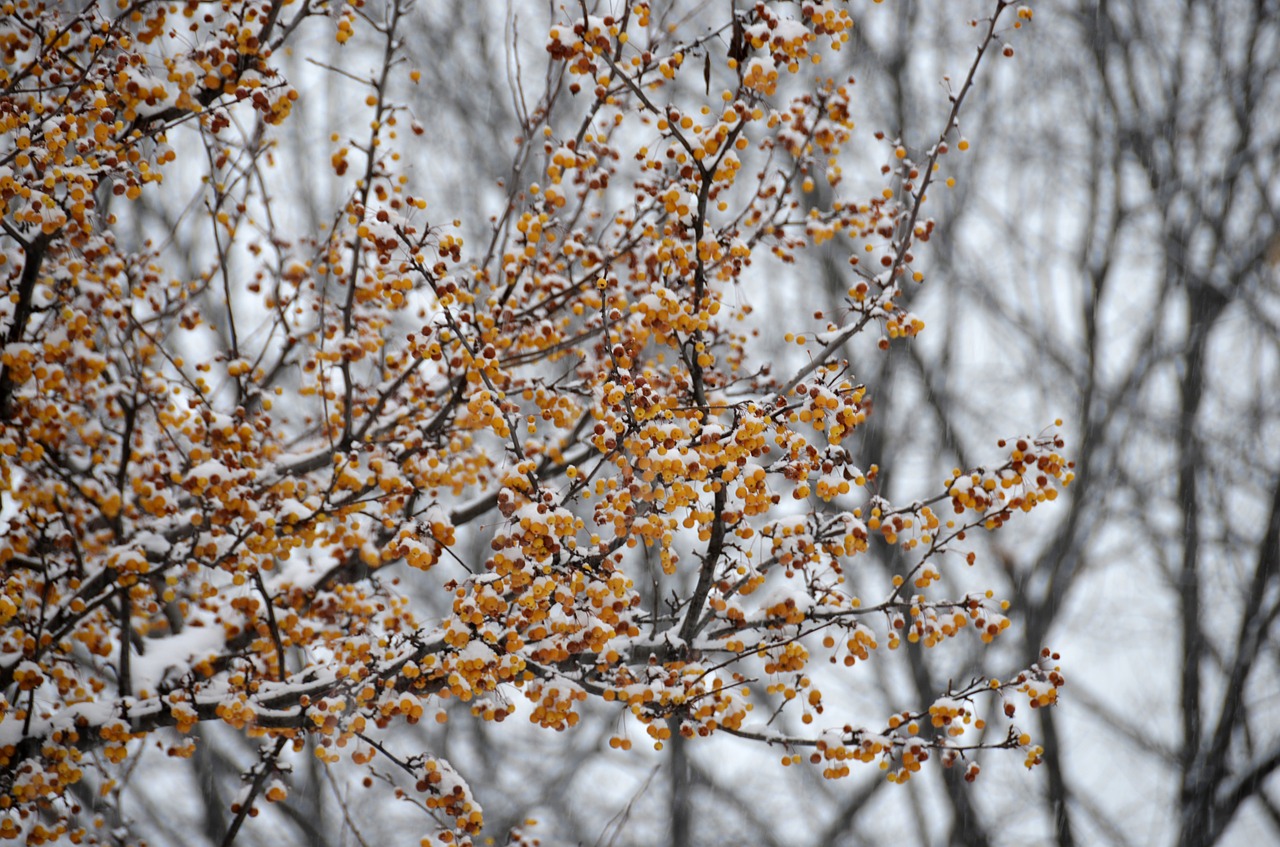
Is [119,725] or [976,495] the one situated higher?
[976,495]

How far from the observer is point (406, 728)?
38.2 ft

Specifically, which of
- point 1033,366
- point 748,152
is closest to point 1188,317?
point 1033,366

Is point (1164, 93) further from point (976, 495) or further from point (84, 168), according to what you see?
point (84, 168)

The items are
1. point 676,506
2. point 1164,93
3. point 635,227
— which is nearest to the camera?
point 676,506

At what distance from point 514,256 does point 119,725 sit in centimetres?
239

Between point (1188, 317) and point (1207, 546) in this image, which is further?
point (1188, 317)

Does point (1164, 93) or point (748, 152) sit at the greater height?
point (1164, 93)

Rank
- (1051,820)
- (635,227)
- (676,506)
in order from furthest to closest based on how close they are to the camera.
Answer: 1. (1051,820)
2. (635,227)
3. (676,506)

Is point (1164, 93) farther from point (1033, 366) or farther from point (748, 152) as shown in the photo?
point (748, 152)

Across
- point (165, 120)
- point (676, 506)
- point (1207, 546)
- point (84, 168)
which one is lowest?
point (676, 506)

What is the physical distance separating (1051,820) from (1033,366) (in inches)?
182

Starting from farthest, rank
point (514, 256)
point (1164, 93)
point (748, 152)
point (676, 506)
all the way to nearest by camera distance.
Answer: point (748, 152) → point (1164, 93) → point (514, 256) → point (676, 506)

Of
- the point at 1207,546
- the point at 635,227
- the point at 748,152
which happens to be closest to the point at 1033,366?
the point at 1207,546

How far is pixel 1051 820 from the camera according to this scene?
9.50m
